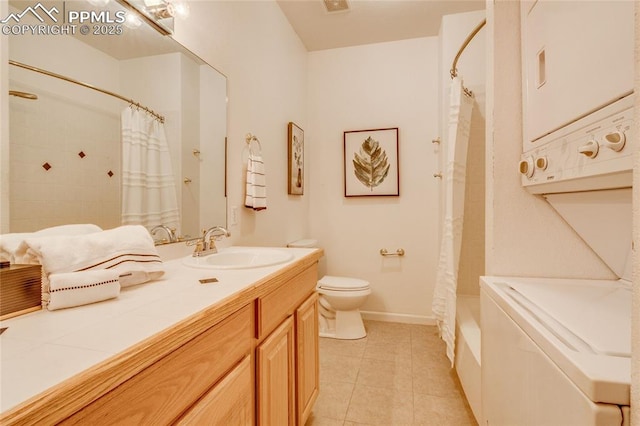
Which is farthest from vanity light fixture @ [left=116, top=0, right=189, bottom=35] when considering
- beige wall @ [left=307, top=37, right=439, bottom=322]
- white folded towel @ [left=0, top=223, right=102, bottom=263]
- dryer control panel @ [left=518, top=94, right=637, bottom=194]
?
beige wall @ [left=307, top=37, right=439, bottom=322]

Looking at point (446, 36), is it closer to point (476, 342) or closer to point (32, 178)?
point (476, 342)

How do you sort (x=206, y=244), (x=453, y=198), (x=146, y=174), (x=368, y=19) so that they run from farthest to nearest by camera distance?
1. (x=368, y=19)
2. (x=453, y=198)
3. (x=206, y=244)
4. (x=146, y=174)

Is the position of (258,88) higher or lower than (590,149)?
higher

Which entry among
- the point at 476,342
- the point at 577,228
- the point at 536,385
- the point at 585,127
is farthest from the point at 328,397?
the point at 585,127

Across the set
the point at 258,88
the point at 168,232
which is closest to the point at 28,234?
the point at 168,232

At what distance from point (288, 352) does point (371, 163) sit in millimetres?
2168

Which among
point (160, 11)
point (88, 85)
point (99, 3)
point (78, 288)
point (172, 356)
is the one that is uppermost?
point (160, 11)

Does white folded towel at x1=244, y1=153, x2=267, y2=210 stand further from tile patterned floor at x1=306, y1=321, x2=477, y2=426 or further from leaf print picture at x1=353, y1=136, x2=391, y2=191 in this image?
leaf print picture at x1=353, y1=136, x2=391, y2=191

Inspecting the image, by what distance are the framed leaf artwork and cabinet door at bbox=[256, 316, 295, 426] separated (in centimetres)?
199

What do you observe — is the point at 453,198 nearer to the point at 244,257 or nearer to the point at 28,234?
the point at 244,257

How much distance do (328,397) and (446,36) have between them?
2871 mm

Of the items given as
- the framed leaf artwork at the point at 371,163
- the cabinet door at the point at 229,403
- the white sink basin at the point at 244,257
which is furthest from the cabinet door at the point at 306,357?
the framed leaf artwork at the point at 371,163

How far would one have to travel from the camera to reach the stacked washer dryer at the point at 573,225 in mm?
581

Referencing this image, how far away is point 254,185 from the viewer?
1.87 meters
